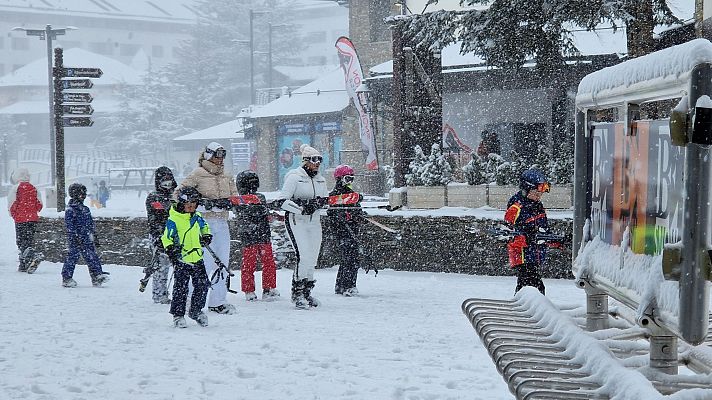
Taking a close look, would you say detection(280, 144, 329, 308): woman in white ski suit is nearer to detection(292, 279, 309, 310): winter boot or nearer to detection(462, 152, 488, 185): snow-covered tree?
detection(292, 279, 309, 310): winter boot

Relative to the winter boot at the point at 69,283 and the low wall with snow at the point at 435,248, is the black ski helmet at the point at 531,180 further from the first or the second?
the winter boot at the point at 69,283

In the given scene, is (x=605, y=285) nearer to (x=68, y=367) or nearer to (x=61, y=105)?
(x=68, y=367)

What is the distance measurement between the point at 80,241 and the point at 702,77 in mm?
13012

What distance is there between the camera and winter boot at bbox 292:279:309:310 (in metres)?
11.7

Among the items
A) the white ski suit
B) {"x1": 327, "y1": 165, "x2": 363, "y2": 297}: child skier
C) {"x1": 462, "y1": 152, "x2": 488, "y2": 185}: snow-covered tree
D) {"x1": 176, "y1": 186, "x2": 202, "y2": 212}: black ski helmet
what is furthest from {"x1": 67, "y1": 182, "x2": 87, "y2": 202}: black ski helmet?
{"x1": 462, "y1": 152, "x2": 488, "y2": 185}: snow-covered tree

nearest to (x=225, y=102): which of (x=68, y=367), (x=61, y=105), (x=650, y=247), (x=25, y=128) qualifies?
(x=25, y=128)

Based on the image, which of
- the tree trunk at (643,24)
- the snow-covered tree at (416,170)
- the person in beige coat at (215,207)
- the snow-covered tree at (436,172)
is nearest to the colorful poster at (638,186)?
the person in beige coat at (215,207)

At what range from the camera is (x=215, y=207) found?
1123cm

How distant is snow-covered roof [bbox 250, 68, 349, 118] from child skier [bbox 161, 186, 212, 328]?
30.4m

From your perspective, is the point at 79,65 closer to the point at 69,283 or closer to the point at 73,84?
the point at 73,84

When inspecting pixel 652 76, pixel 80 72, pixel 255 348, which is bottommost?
pixel 255 348

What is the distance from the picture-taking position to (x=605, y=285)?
3.98 m

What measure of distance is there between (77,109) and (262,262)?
8970 millimetres

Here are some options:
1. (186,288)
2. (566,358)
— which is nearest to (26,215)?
(186,288)
